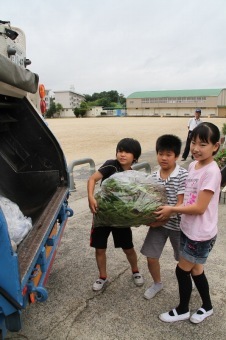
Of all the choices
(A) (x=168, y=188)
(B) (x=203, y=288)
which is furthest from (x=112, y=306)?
(A) (x=168, y=188)

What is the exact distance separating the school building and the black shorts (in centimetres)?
8438

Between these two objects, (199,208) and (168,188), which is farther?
(168,188)

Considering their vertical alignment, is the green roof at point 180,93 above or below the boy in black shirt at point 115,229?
above

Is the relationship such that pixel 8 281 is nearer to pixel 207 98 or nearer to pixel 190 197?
pixel 190 197

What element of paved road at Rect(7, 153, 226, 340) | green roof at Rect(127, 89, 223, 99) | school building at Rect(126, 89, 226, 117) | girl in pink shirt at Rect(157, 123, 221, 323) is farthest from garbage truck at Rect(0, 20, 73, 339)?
green roof at Rect(127, 89, 223, 99)

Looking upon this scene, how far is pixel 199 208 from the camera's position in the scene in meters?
2.12

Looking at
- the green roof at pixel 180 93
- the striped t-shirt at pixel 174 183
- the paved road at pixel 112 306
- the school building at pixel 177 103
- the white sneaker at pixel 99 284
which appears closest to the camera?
the paved road at pixel 112 306

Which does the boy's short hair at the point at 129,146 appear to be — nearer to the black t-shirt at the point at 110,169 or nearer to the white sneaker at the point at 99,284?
the black t-shirt at the point at 110,169

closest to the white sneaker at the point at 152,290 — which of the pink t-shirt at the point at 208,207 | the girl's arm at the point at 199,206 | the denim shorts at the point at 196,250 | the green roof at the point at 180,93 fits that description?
the denim shorts at the point at 196,250

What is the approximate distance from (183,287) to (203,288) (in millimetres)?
164

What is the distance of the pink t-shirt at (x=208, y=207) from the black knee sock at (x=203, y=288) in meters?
0.40

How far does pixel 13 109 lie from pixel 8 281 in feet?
7.66

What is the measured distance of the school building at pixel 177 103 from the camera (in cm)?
8538

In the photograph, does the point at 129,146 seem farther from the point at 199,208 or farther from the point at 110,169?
the point at 199,208
